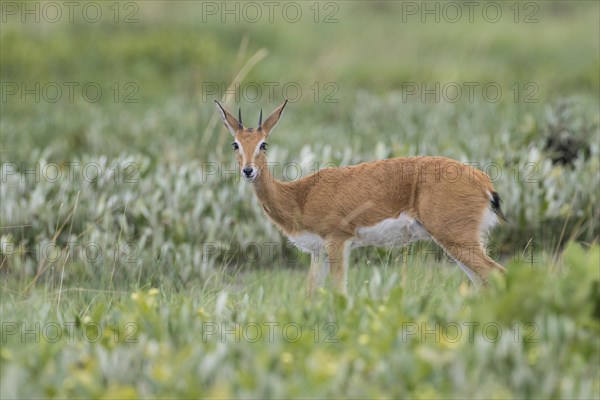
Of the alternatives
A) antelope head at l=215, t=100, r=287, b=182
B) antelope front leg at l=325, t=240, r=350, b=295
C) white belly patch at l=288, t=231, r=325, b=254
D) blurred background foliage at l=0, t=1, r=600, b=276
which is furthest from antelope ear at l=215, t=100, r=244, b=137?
blurred background foliage at l=0, t=1, r=600, b=276

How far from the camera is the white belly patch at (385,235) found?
6.71 metres

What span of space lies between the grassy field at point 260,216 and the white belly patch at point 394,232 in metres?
0.25

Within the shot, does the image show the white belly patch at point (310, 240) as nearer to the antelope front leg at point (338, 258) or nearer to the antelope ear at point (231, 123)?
the antelope front leg at point (338, 258)

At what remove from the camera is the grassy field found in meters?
4.43

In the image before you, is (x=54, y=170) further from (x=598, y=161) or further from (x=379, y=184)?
(x=598, y=161)

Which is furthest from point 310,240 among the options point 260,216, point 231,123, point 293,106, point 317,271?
point 293,106

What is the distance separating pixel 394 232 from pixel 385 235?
0.08 m

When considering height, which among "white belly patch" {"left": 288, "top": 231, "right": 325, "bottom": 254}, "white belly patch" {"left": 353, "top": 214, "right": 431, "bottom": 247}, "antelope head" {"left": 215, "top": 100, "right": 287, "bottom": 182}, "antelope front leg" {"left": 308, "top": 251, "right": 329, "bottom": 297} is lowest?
"antelope front leg" {"left": 308, "top": 251, "right": 329, "bottom": 297}

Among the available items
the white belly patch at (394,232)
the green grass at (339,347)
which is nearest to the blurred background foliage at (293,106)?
the white belly patch at (394,232)

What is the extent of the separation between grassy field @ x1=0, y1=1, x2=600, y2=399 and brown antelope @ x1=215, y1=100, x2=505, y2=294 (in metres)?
0.33

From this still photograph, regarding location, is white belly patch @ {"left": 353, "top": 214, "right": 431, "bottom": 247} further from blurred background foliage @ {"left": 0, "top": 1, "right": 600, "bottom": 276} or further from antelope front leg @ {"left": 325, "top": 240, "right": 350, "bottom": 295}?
blurred background foliage @ {"left": 0, "top": 1, "right": 600, "bottom": 276}

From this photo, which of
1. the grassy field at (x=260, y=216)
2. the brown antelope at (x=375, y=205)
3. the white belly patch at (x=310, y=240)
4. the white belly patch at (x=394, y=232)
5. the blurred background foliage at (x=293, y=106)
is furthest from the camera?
the blurred background foliage at (x=293, y=106)

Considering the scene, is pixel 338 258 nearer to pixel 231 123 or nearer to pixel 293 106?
pixel 231 123

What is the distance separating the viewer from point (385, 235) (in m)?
6.78
